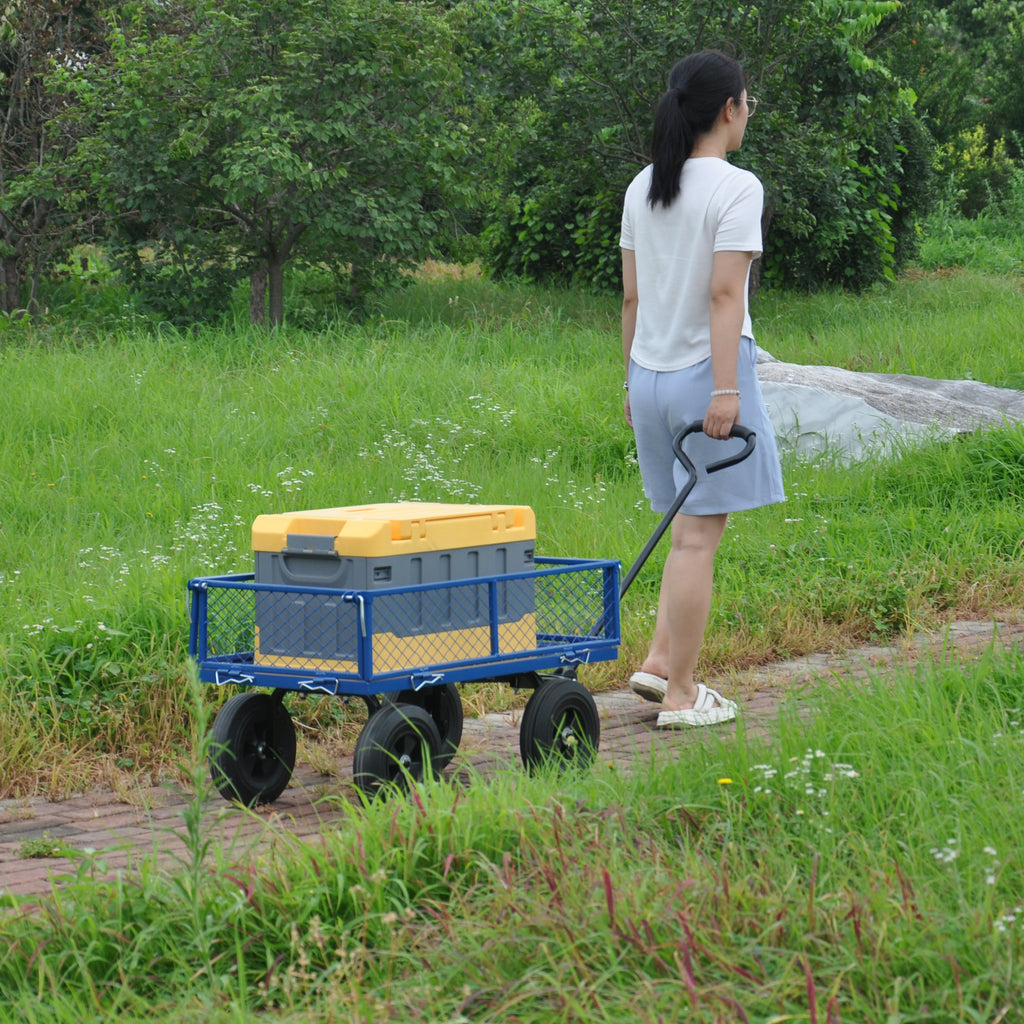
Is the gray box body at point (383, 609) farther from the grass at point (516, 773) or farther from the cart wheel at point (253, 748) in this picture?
the grass at point (516, 773)

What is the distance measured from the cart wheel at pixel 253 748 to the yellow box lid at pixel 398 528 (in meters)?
0.48

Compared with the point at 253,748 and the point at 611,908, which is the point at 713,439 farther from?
the point at 611,908

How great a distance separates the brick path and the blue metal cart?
127 millimetres

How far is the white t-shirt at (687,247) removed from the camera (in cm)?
473

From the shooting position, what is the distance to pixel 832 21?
14.5m

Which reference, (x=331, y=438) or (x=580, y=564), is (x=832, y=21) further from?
(x=580, y=564)

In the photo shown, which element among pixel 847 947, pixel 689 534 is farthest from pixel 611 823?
pixel 689 534

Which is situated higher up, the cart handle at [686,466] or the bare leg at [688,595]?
the cart handle at [686,466]

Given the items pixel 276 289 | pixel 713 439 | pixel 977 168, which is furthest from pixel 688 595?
pixel 977 168

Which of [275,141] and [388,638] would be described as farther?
[275,141]

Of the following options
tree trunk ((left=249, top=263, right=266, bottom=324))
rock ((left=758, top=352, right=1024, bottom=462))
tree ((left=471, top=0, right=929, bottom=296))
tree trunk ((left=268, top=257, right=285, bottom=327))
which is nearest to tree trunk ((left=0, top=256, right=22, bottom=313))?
tree trunk ((left=249, top=263, right=266, bottom=324))

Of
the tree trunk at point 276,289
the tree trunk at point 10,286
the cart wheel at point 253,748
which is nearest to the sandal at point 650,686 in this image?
the cart wheel at point 253,748

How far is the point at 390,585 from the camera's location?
4094 mm

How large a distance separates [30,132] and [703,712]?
12.1m
